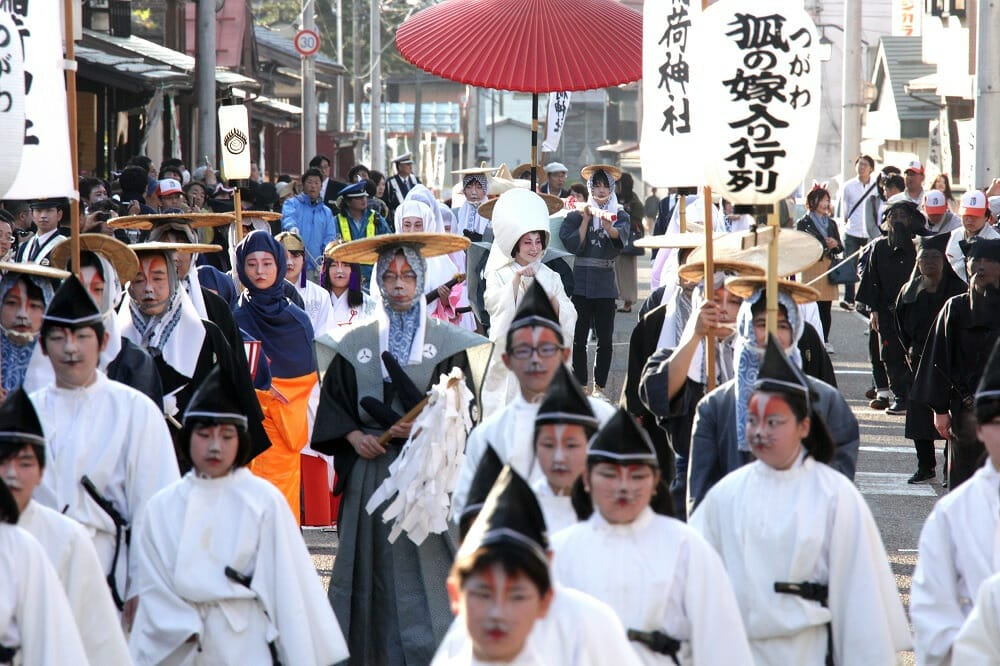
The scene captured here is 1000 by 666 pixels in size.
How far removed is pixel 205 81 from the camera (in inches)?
837

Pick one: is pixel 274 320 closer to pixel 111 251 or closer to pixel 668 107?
pixel 111 251

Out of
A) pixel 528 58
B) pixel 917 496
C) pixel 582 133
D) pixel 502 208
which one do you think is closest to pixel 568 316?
pixel 502 208

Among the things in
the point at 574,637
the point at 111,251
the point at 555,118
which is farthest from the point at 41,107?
the point at 555,118

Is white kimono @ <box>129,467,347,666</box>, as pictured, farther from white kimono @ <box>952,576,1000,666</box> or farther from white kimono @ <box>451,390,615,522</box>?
white kimono @ <box>952,576,1000,666</box>

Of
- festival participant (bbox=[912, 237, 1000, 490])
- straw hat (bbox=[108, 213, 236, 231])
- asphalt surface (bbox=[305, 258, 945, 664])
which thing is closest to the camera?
straw hat (bbox=[108, 213, 236, 231])

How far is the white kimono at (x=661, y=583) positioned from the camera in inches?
180

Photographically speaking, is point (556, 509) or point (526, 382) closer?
point (556, 509)

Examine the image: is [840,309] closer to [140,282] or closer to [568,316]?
[568,316]

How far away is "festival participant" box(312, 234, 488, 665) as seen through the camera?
22.6 feet

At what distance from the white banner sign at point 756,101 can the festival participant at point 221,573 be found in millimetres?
2337

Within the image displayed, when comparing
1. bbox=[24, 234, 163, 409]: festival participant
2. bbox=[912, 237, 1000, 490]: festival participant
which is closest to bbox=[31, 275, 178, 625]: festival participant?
bbox=[24, 234, 163, 409]: festival participant

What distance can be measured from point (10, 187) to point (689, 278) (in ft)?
9.40

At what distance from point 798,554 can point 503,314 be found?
5130 millimetres

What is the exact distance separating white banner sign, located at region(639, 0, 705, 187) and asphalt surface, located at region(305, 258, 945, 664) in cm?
242
